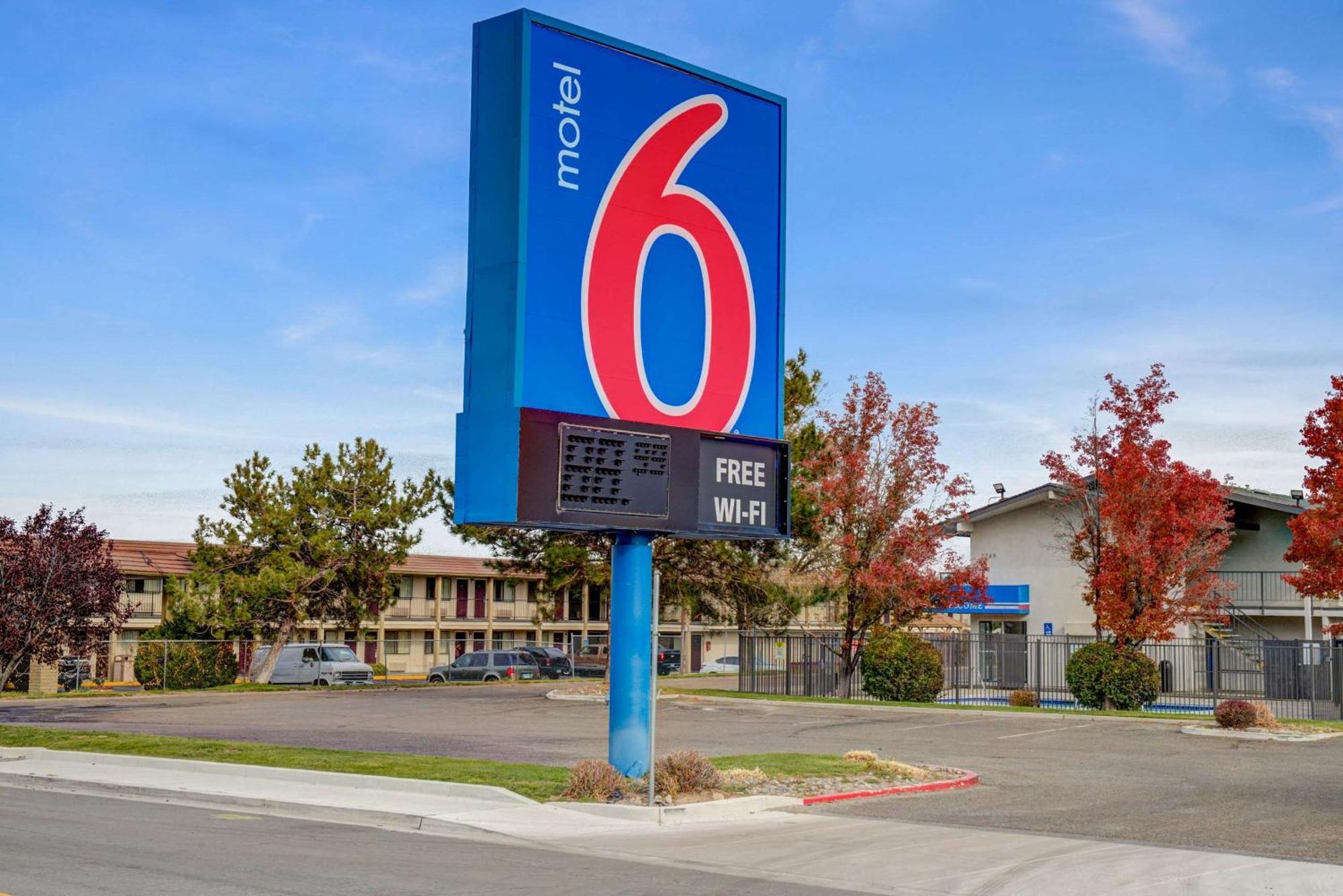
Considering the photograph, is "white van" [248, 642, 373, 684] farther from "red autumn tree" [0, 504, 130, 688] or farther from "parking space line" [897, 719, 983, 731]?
"parking space line" [897, 719, 983, 731]

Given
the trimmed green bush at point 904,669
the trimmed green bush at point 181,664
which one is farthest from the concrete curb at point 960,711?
the trimmed green bush at point 181,664

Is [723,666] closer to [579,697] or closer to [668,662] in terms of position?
[668,662]

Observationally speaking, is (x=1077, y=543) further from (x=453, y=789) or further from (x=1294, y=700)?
(x=453, y=789)

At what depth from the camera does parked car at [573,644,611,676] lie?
58.1 m

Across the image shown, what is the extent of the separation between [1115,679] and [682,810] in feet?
72.0

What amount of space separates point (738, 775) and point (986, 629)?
36.5 m

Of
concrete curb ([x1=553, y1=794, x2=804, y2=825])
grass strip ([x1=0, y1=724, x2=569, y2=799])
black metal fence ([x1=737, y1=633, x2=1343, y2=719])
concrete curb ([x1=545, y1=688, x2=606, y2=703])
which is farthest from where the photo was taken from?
concrete curb ([x1=545, y1=688, x2=606, y2=703])

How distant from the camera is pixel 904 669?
37250mm

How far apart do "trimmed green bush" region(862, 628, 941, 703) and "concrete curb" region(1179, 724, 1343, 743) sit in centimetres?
991

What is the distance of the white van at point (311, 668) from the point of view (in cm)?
4819

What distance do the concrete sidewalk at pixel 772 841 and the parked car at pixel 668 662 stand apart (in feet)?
148

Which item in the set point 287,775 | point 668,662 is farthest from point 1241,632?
point 287,775

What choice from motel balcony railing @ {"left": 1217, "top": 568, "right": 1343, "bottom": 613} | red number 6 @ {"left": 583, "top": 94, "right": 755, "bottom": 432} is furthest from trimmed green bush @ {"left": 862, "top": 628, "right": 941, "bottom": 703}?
red number 6 @ {"left": 583, "top": 94, "right": 755, "bottom": 432}

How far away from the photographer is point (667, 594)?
136 ft
